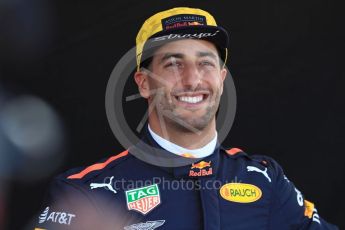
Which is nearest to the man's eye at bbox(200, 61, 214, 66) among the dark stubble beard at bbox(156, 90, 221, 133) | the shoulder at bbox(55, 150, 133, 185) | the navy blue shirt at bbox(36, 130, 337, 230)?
the dark stubble beard at bbox(156, 90, 221, 133)

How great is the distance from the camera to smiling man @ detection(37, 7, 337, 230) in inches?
81.3

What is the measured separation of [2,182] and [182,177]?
996 millimetres

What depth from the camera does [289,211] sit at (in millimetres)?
2244

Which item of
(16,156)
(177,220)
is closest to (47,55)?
(16,156)

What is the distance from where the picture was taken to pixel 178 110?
2.15 m

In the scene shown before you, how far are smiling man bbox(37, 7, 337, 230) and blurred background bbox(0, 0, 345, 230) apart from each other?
58cm

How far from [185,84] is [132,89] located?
724 mm

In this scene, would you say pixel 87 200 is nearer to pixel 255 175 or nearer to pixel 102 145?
pixel 255 175

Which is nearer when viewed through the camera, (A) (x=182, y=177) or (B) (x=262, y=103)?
(A) (x=182, y=177)

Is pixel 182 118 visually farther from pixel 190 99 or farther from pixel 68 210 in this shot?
pixel 68 210

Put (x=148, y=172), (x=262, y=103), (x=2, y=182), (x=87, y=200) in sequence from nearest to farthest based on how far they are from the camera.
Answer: (x=87, y=200)
(x=148, y=172)
(x=2, y=182)
(x=262, y=103)

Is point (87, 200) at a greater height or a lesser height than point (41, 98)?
lesser

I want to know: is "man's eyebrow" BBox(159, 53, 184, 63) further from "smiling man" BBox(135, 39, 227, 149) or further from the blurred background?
the blurred background

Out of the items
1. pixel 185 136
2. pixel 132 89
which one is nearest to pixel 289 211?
pixel 185 136
